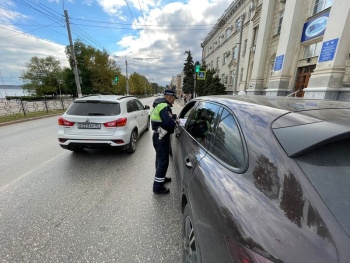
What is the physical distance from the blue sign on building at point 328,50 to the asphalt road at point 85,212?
10.4m

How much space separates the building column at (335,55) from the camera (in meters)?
8.64

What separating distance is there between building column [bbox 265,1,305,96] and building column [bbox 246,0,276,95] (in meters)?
2.71

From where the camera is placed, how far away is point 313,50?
39.5 feet

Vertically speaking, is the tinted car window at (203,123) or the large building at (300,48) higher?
the large building at (300,48)

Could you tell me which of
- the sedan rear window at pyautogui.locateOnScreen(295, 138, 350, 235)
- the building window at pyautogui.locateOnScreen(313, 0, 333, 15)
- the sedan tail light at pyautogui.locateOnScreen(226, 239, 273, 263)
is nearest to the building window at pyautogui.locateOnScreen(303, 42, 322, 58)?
the building window at pyautogui.locateOnScreen(313, 0, 333, 15)

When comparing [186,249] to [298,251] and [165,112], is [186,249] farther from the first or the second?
[165,112]

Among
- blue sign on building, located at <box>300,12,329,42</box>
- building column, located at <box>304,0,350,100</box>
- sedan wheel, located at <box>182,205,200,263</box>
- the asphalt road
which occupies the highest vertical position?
blue sign on building, located at <box>300,12,329,42</box>

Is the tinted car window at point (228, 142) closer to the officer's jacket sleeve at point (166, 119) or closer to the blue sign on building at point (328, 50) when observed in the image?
the officer's jacket sleeve at point (166, 119)

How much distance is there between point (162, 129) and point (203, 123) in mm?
894

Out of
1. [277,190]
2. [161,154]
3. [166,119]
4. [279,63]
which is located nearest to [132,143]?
[161,154]

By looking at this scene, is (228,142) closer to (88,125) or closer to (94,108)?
(88,125)

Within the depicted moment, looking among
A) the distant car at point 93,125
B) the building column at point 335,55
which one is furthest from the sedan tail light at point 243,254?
the building column at point 335,55

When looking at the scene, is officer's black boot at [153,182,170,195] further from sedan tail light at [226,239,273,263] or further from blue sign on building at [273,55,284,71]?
blue sign on building at [273,55,284,71]

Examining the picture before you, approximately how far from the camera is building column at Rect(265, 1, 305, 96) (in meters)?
12.2
